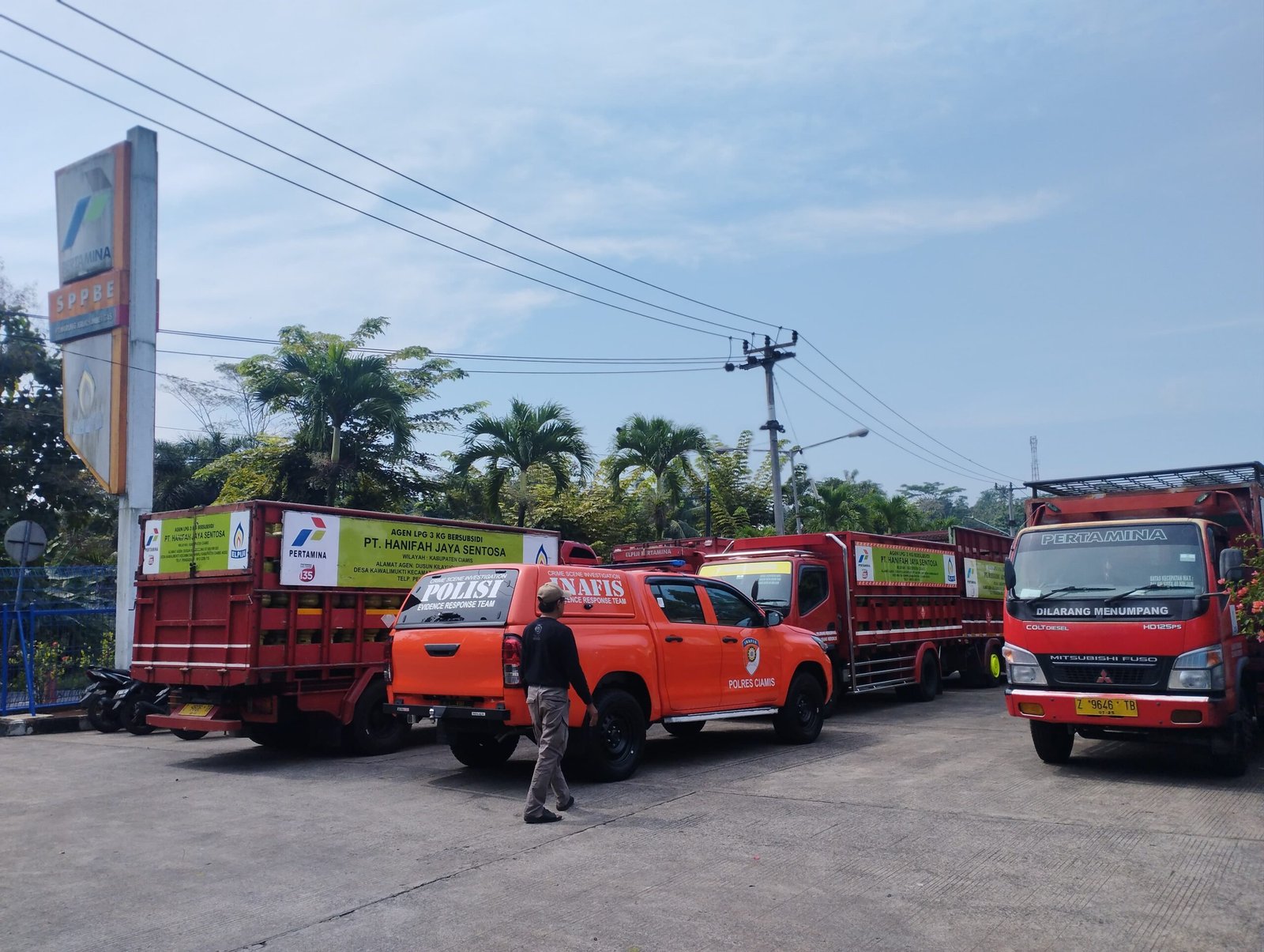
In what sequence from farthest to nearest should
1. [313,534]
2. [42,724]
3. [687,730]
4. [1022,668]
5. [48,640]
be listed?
[48,640]
[42,724]
[687,730]
[313,534]
[1022,668]

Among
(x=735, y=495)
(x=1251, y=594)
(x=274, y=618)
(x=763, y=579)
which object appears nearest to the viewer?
(x=1251, y=594)

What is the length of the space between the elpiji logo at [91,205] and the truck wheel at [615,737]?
15911 millimetres

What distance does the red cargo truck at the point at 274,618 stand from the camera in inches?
431

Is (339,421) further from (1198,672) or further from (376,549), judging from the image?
(1198,672)

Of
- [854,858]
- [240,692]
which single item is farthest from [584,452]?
[854,858]

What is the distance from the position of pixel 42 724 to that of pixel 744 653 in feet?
36.3

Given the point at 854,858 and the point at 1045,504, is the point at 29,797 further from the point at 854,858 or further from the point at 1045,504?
the point at 1045,504

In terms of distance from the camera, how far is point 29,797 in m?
9.21

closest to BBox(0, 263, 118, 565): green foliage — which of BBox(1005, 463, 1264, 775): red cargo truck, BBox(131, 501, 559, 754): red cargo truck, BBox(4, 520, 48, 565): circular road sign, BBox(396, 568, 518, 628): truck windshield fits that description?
BBox(4, 520, 48, 565): circular road sign

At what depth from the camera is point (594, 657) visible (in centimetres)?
895

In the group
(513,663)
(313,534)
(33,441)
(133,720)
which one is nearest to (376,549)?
(313,534)

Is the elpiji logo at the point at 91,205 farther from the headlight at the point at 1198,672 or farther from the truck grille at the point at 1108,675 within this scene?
the headlight at the point at 1198,672

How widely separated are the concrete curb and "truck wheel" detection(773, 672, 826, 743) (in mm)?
10766

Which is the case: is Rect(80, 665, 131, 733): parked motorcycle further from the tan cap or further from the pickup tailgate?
the tan cap
